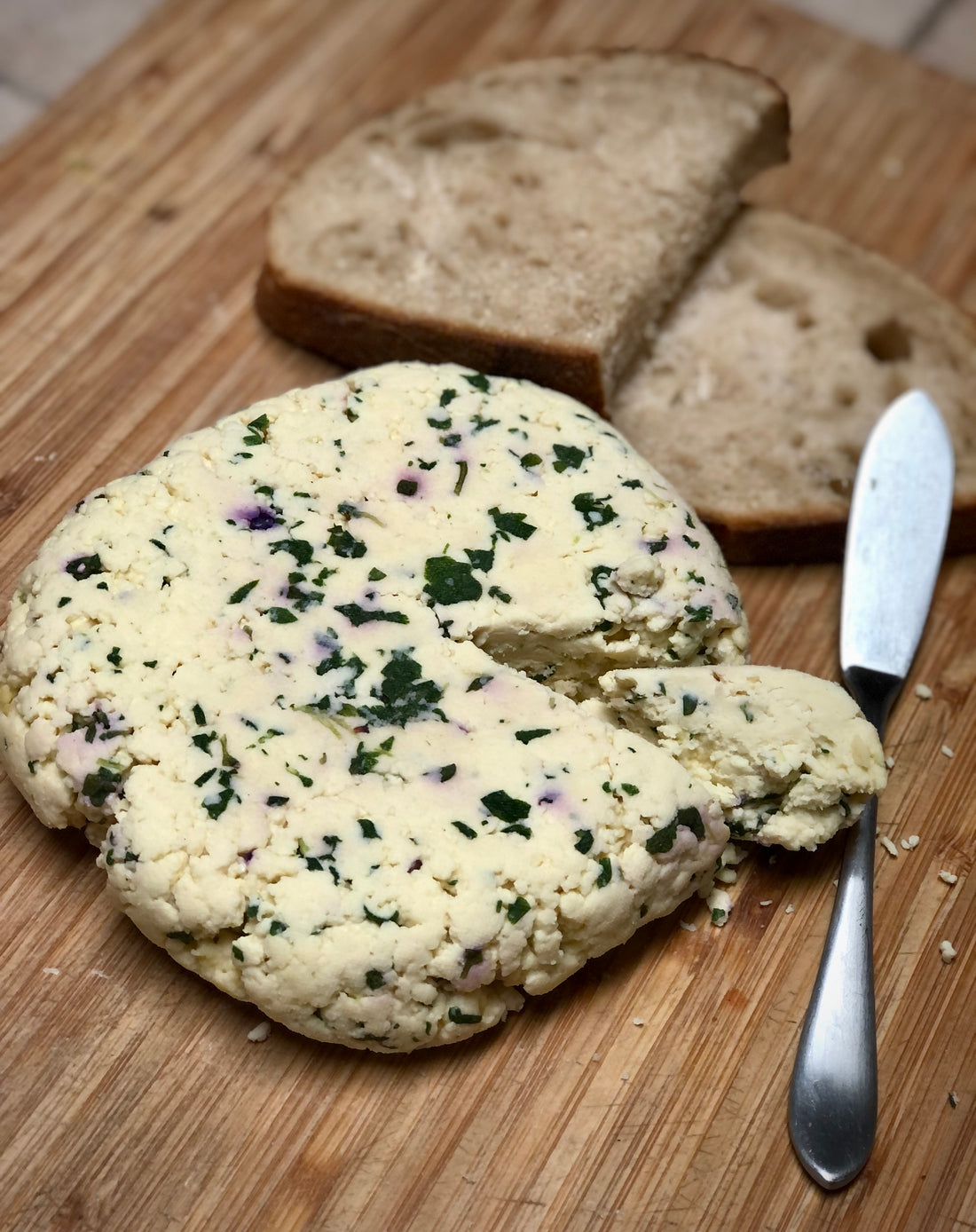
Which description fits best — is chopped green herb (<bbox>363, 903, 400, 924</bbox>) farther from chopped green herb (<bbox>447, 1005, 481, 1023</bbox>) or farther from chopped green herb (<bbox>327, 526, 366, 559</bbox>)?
chopped green herb (<bbox>327, 526, 366, 559</bbox>)

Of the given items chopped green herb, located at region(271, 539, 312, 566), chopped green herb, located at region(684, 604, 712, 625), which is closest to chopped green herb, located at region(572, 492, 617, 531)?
chopped green herb, located at region(684, 604, 712, 625)

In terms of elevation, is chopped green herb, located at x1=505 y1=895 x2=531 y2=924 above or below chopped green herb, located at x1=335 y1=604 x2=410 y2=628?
below

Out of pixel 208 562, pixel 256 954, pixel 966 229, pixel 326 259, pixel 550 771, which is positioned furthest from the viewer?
pixel 966 229

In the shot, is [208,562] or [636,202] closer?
[208,562]

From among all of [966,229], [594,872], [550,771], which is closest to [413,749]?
[550,771]

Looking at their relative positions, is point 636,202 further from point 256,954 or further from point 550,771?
point 256,954

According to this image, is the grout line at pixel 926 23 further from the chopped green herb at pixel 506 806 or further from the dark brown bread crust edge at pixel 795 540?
the chopped green herb at pixel 506 806

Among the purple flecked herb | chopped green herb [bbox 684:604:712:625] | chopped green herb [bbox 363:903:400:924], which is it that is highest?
the purple flecked herb
